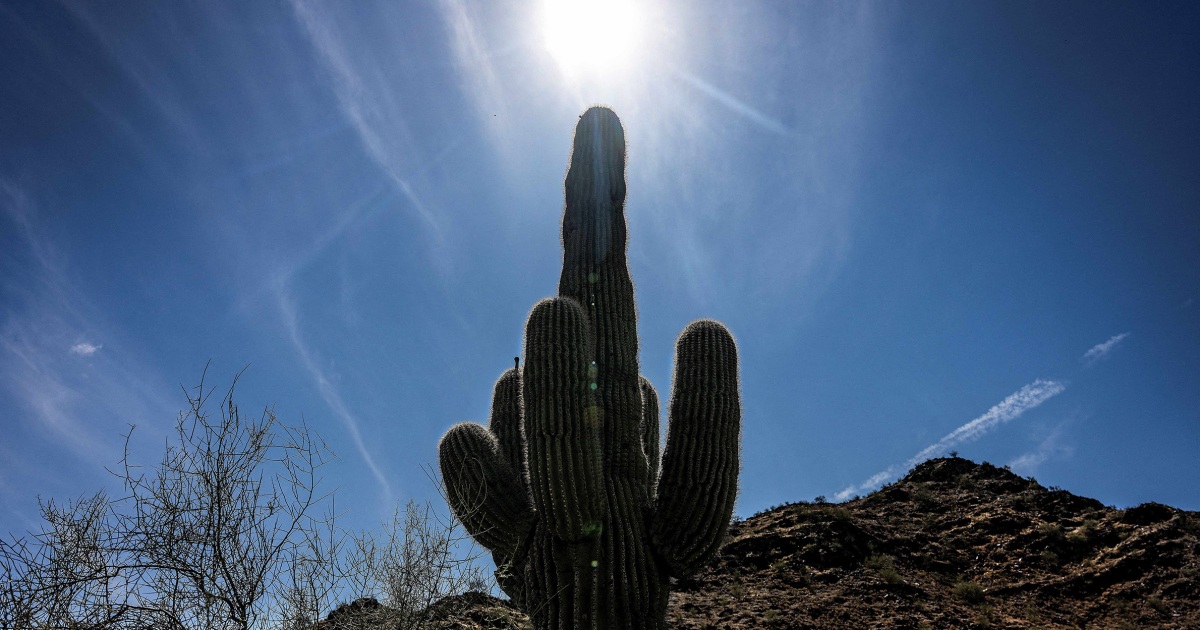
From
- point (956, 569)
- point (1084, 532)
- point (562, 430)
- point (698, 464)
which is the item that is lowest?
point (698, 464)

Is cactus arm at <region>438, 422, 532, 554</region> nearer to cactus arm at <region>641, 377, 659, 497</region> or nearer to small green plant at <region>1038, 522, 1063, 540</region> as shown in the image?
cactus arm at <region>641, 377, 659, 497</region>

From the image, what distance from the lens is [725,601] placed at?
1184cm

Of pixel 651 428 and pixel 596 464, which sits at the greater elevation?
pixel 651 428

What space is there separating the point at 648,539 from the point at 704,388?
1.58m

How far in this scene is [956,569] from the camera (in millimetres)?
12828

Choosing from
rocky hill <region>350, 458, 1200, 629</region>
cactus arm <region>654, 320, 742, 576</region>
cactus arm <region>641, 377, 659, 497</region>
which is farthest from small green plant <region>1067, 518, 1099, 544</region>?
cactus arm <region>654, 320, 742, 576</region>

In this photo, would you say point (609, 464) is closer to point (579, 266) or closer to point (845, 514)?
point (579, 266)

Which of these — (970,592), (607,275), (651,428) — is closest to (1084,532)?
(970,592)

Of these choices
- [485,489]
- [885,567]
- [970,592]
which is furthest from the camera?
[885,567]

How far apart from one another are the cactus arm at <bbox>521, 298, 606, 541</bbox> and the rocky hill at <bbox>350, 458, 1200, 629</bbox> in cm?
325

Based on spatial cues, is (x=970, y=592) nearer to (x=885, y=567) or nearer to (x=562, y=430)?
(x=885, y=567)

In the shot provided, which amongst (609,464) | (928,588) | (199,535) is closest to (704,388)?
(609,464)

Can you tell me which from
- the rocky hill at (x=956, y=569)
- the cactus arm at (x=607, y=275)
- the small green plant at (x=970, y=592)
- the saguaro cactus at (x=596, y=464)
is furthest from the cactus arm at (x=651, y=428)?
the small green plant at (x=970, y=592)

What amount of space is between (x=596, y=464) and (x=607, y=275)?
2.20 m
